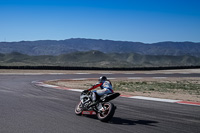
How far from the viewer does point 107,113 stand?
A: 779 centimetres

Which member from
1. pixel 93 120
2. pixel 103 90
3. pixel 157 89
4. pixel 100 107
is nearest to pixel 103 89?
pixel 103 90

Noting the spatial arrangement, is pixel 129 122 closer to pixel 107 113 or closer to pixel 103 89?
pixel 107 113

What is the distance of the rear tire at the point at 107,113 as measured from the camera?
762cm

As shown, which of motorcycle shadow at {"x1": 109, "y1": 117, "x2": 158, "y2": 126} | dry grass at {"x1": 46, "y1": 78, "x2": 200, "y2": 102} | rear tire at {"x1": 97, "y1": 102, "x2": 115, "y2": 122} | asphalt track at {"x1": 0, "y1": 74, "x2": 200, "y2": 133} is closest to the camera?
asphalt track at {"x1": 0, "y1": 74, "x2": 200, "y2": 133}

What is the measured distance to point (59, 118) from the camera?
8156mm

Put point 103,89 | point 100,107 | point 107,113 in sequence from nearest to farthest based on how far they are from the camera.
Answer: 1. point 107,113
2. point 100,107
3. point 103,89

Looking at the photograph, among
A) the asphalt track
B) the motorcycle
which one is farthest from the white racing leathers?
the asphalt track

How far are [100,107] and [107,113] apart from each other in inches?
14.2

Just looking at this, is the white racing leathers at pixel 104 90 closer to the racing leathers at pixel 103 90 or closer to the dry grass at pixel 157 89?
the racing leathers at pixel 103 90

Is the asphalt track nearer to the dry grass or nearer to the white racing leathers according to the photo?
the white racing leathers

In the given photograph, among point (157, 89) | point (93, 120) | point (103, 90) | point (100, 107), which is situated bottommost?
point (93, 120)

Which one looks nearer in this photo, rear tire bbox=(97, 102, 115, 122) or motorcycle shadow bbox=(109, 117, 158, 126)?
motorcycle shadow bbox=(109, 117, 158, 126)

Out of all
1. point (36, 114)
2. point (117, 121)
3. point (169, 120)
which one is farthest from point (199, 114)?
point (36, 114)

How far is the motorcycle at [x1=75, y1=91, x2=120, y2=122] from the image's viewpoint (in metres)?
7.68
